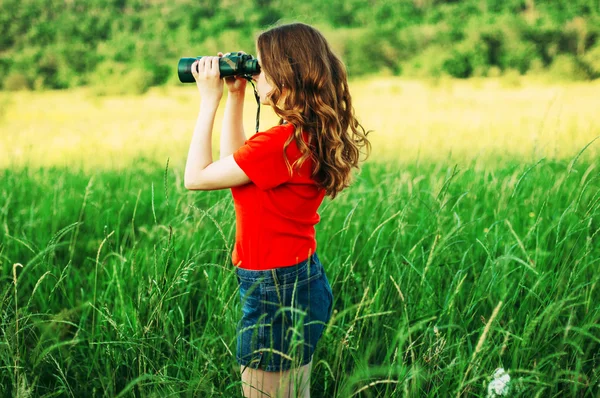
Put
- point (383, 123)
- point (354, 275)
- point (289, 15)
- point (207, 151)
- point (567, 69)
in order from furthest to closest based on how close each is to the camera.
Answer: point (567, 69)
point (289, 15)
point (383, 123)
point (354, 275)
point (207, 151)

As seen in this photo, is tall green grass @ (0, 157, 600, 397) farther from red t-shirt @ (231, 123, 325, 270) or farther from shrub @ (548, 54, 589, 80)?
shrub @ (548, 54, 589, 80)

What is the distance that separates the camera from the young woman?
1354 millimetres

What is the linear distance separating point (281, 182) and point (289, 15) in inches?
566

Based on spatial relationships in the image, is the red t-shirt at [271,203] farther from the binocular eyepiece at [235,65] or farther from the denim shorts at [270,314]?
the binocular eyepiece at [235,65]

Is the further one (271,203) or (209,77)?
(209,77)

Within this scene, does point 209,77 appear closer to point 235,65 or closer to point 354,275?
point 235,65

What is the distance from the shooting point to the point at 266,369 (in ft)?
4.46

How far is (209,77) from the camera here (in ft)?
4.88

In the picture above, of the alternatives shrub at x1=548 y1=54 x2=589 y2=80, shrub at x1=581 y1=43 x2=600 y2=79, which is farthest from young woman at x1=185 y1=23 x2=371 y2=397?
shrub at x1=581 y1=43 x2=600 y2=79

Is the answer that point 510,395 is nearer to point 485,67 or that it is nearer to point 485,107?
point 485,107

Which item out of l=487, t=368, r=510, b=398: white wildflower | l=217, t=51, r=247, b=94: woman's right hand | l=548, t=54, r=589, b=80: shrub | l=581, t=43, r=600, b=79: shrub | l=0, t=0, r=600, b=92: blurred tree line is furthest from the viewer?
l=581, t=43, r=600, b=79: shrub

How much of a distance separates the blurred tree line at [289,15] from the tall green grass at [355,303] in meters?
13.9

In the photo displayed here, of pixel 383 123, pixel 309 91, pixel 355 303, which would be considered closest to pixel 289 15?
pixel 383 123

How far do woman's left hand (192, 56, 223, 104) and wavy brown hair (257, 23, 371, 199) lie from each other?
13cm
